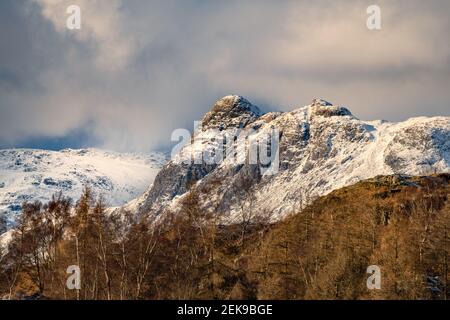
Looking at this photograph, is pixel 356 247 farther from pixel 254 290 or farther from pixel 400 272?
pixel 254 290

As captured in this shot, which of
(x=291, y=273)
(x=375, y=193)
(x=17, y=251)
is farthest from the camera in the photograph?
(x=375, y=193)

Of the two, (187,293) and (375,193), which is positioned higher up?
(375,193)

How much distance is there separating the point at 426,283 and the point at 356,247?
14864 millimetres

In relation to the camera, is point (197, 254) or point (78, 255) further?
point (197, 254)

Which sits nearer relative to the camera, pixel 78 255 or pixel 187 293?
pixel 187 293

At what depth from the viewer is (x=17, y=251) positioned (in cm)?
11962

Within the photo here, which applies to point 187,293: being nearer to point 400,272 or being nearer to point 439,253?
point 400,272

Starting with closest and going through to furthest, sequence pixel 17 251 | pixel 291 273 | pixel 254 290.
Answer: pixel 254 290 < pixel 291 273 < pixel 17 251

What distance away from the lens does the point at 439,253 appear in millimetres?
104250
